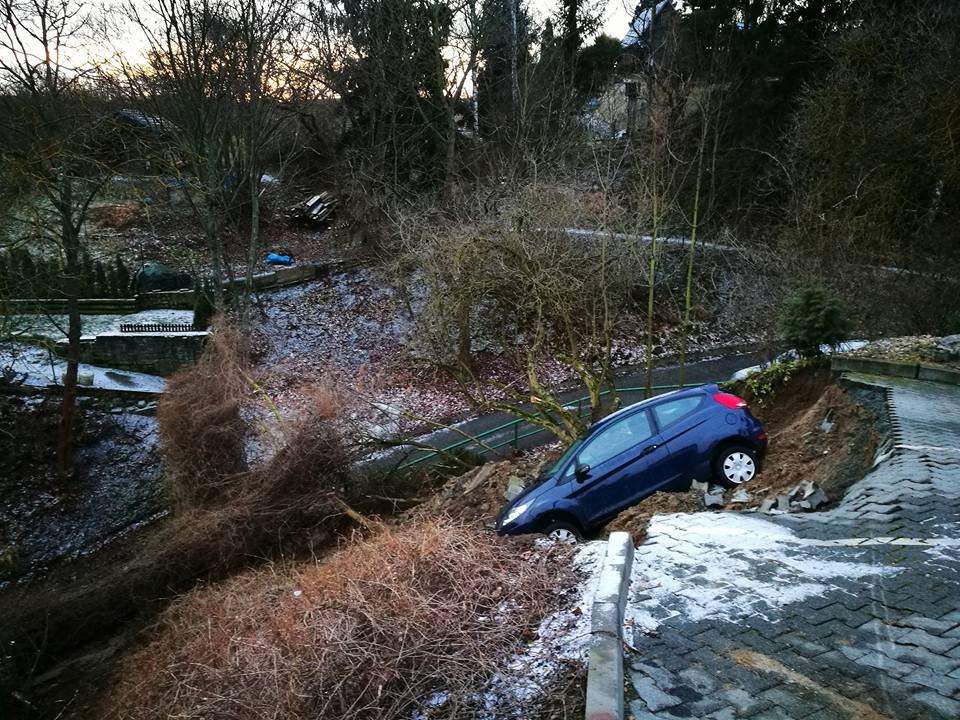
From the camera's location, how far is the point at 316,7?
938 inches

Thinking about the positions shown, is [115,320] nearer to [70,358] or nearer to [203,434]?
[70,358]

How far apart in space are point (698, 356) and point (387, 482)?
12.3m

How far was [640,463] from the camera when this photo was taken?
855 cm

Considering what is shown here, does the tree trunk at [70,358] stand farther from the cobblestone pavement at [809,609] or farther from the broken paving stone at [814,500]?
Answer: the broken paving stone at [814,500]

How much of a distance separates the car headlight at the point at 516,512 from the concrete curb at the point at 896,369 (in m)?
6.00

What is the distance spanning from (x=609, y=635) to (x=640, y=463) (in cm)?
418

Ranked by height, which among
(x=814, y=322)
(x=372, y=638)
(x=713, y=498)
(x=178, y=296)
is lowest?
(x=178, y=296)

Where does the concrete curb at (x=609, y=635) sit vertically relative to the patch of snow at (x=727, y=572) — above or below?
above

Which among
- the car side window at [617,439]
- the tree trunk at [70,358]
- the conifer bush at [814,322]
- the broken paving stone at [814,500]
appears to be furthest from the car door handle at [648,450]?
the tree trunk at [70,358]

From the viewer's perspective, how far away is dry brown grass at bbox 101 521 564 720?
4566mm

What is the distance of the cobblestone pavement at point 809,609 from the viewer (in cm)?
399

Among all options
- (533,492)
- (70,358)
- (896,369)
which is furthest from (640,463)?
(70,358)

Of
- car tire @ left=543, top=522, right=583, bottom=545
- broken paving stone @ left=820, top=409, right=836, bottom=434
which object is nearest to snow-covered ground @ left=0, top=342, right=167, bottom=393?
car tire @ left=543, top=522, right=583, bottom=545

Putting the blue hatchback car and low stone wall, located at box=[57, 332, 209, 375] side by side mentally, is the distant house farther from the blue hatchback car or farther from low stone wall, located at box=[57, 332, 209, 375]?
the blue hatchback car
